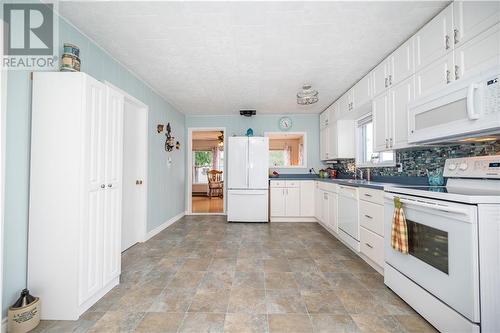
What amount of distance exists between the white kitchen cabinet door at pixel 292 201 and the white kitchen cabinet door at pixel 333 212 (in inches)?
36.8

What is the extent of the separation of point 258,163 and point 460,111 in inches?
132

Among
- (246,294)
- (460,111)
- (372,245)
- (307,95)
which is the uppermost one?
(307,95)

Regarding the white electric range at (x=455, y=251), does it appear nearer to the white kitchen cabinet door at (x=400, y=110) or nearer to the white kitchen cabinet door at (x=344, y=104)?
the white kitchen cabinet door at (x=400, y=110)

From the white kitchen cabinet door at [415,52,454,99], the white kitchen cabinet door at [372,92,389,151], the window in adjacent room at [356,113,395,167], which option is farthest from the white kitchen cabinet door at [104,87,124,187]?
the window in adjacent room at [356,113,395,167]

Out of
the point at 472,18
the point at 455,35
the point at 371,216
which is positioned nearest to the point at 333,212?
the point at 371,216

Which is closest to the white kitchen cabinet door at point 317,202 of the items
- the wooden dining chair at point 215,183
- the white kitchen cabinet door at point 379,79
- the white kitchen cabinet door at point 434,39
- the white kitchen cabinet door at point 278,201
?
the white kitchen cabinet door at point 278,201

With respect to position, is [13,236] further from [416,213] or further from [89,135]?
[416,213]

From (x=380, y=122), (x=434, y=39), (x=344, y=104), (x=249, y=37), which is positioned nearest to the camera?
(x=434, y=39)

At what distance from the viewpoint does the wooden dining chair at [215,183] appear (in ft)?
27.6

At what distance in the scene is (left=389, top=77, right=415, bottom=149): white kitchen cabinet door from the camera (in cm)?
220

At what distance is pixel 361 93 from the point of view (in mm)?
3172

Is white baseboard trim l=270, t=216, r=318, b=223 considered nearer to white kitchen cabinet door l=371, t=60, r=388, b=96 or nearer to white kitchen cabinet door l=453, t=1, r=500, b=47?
white kitchen cabinet door l=371, t=60, r=388, b=96

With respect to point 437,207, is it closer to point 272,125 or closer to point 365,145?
point 365,145

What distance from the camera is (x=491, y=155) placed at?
1644mm
